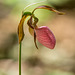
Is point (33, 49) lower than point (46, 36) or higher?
lower

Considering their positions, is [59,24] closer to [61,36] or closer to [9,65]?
[61,36]

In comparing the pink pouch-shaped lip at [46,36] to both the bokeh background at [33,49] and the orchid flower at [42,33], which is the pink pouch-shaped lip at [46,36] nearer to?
the orchid flower at [42,33]

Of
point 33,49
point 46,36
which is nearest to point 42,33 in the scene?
point 46,36

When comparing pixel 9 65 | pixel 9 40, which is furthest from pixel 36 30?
pixel 9 40

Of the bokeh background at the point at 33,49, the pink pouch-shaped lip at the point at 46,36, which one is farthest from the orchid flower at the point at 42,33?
the bokeh background at the point at 33,49

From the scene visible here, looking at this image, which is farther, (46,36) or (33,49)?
(33,49)

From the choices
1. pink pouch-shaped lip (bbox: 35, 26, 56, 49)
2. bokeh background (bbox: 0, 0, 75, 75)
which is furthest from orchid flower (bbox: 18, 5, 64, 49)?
bokeh background (bbox: 0, 0, 75, 75)

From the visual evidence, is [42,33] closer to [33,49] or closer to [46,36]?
[46,36]

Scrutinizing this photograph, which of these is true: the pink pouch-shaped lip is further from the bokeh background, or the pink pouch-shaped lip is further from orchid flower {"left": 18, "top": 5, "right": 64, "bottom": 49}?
the bokeh background
